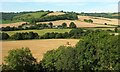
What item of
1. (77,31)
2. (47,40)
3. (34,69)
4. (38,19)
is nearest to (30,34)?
(47,40)

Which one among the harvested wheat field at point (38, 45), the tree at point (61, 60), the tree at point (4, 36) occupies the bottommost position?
the harvested wheat field at point (38, 45)

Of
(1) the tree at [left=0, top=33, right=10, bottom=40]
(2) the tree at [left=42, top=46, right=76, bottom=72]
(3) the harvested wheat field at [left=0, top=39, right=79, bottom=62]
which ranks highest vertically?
(2) the tree at [left=42, top=46, right=76, bottom=72]

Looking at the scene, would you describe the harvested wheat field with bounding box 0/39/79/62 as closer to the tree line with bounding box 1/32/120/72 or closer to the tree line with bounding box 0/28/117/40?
the tree line with bounding box 0/28/117/40

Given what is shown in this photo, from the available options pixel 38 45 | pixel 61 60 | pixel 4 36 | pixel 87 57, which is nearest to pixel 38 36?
pixel 4 36

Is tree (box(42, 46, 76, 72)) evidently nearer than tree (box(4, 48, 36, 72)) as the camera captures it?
No

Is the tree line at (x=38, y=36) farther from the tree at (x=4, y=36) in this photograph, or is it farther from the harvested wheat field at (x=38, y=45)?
the harvested wheat field at (x=38, y=45)

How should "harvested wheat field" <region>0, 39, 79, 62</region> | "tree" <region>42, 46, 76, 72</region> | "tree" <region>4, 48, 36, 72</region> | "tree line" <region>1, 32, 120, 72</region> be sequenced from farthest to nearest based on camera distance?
"harvested wheat field" <region>0, 39, 79, 62</region>
"tree" <region>42, 46, 76, 72</region>
"tree line" <region>1, 32, 120, 72</region>
"tree" <region>4, 48, 36, 72</region>

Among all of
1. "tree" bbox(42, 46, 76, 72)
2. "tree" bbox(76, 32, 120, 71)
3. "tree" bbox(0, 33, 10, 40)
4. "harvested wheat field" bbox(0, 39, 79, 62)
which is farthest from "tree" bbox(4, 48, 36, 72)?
"tree" bbox(0, 33, 10, 40)

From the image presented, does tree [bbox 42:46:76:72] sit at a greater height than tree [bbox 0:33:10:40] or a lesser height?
greater

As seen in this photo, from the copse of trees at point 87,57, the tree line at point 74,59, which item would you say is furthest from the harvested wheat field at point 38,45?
the tree line at point 74,59

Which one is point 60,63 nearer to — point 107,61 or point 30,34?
point 107,61
